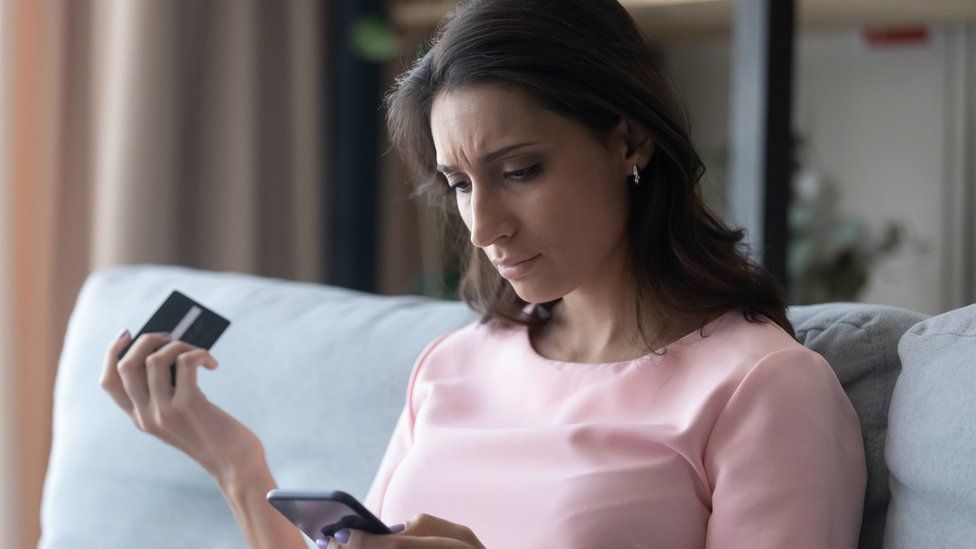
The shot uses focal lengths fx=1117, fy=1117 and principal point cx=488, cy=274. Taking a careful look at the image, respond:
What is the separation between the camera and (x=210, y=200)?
2.74m

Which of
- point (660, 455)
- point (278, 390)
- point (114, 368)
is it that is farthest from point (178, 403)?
point (660, 455)

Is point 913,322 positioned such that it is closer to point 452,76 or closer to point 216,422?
point 452,76

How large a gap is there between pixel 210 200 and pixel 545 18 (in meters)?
1.80

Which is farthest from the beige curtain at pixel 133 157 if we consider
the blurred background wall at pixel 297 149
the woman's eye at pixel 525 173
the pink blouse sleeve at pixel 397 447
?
the woman's eye at pixel 525 173

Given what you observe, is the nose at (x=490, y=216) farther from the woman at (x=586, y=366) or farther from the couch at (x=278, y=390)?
the couch at (x=278, y=390)

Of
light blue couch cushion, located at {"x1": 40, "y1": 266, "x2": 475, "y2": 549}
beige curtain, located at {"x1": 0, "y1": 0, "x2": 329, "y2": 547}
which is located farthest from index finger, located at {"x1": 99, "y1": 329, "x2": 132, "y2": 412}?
beige curtain, located at {"x1": 0, "y1": 0, "x2": 329, "y2": 547}

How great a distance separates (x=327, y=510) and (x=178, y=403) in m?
0.40

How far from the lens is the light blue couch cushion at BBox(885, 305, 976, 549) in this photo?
2.90ft

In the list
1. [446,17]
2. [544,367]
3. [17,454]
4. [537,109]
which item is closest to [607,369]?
[544,367]

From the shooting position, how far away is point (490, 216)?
1.12 m

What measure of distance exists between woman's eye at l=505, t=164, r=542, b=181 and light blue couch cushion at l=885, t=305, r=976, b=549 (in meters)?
0.38

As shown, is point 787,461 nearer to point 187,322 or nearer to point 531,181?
point 531,181

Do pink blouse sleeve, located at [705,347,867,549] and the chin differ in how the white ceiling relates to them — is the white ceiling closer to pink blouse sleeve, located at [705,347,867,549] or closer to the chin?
the chin

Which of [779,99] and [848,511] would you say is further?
[779,99]
